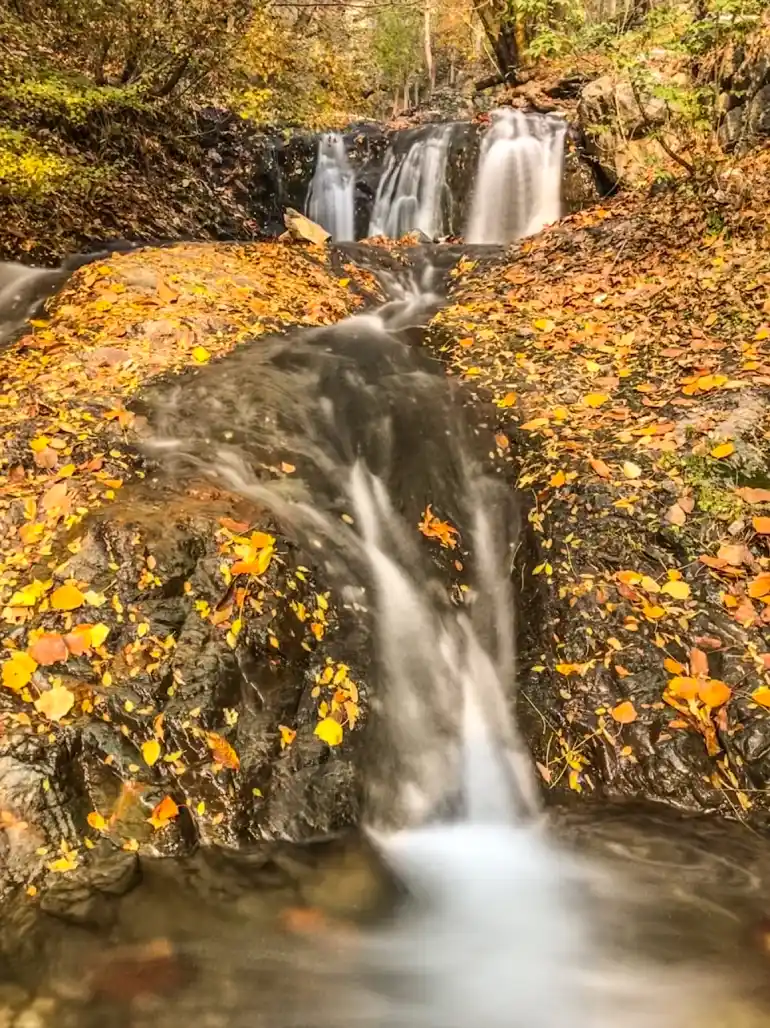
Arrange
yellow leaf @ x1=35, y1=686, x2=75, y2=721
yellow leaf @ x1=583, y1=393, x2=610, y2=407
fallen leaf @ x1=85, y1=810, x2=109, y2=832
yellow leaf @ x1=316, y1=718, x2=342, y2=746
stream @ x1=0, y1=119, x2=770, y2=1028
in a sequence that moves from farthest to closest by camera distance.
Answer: yellow leaf @ x1=583, y1=393, x2=610, y2=407 < yellow leaf @ x1=316, y1=718, x2=342, y2=746 < yellow leaf @ x1=35, y1=686, x2=75, y2=721 < fallen leaf @ x1=85, y1=810, x2=109, y2=832 < stream @ x1=0, y1=119, x2=770, y2=1028

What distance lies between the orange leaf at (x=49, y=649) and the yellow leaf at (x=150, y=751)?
1.93 feet

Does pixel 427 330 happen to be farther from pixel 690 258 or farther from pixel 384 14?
pixel 384 14

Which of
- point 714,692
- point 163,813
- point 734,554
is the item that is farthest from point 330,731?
point 734,554

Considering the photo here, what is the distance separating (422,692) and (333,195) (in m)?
11.2

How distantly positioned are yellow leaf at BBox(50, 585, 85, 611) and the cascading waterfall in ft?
4.05

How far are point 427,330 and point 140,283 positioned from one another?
309 cm

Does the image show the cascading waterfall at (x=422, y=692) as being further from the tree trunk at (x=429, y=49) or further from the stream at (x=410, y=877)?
the tree trunk at (x=429, y=49)

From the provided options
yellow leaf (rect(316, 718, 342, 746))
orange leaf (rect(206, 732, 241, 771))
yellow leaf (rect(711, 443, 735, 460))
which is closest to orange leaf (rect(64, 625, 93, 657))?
orange leaf (rect(206, 732, 241, 771))

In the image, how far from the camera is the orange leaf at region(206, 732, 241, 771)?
313 cm

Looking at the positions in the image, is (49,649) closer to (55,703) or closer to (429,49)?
(55,703)

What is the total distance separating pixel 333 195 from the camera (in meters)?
12.5

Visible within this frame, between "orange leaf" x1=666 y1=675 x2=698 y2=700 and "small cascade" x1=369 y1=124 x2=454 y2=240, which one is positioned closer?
"orange leaf" x1=666 y1=675 x2=698 y2=700

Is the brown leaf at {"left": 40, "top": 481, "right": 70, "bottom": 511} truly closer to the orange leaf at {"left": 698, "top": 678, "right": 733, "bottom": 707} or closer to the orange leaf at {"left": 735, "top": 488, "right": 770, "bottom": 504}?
the orange leaf at {"left": 698, "top": 678, "right": 733, "bottom": 707}

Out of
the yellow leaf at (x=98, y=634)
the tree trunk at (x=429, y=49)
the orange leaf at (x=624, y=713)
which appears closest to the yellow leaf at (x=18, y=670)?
the yellow leaf at (x=98, y=634)
